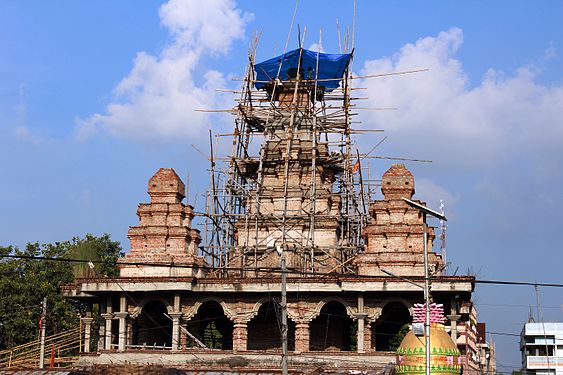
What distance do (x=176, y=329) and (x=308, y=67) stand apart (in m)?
20.5

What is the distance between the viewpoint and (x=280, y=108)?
2202 inches

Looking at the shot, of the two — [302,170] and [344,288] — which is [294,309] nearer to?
[344,288]

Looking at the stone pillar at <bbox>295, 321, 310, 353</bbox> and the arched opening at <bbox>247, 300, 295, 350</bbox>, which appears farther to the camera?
the arched opening at <bbox>247, 300, 295, 350</bbox>

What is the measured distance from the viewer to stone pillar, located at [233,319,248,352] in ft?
151

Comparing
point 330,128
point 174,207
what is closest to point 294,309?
point 174,207

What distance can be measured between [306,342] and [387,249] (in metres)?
6.59

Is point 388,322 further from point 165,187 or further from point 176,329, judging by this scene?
point 165,187

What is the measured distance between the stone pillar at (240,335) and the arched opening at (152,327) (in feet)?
18.6

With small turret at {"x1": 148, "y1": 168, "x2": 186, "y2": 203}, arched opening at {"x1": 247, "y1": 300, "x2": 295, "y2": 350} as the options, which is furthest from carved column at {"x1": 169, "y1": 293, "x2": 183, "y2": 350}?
small turret at {"x1": 148, "y1": 168, "x2": 186, "y2": 203}

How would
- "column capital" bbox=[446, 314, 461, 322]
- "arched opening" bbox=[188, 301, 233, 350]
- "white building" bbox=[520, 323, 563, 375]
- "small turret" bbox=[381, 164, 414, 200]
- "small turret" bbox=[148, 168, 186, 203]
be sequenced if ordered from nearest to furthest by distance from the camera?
"column capital" bbox=[446, 314, 461, 322] → "small turret" bbox=[381, 164, 414, 200] → "small turret" bbox=[148, 168, 186, 203] → "arched opening" bbox=[188, 301, 233, 350] → "white building" bbox=[520, 323, 563, 375]

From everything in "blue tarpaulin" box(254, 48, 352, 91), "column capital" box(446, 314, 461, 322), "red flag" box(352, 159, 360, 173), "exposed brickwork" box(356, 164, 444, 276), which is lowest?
"column capital" box(446, 314, 461, 322)

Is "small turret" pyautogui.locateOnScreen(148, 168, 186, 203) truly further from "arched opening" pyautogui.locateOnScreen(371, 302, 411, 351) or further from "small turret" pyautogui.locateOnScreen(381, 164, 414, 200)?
"arched opening" pyautogui.locateOnScreen(371, 302, 411, 351)

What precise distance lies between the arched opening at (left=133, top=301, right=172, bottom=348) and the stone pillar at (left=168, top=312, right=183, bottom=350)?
3.23 m

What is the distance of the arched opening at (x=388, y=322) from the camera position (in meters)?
48.4
